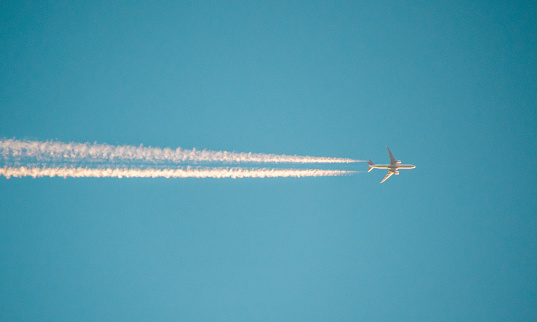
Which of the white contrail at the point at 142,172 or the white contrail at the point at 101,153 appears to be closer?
the white contrail at the point at 142,172

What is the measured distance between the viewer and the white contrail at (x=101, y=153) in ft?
43.0

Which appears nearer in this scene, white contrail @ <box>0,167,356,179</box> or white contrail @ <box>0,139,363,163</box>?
white contrail @ <box>0,167,356,179</box>

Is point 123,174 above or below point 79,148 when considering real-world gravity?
below

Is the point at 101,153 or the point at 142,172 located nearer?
the point at 101,153

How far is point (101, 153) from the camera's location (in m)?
14.5

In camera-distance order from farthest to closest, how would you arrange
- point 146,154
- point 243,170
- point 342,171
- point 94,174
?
point 342,171
point 243,170
point 146,154
point 94,174

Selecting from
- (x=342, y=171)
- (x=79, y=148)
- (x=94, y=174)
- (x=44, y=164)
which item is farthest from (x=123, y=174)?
(x=342, y=171)

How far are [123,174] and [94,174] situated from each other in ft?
4.12

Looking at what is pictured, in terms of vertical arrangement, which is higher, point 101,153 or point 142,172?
point 101,153

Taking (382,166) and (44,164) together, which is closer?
(44,164)

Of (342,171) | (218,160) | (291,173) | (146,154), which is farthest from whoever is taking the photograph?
(342,171)

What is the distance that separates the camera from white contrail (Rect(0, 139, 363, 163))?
43.0 feet

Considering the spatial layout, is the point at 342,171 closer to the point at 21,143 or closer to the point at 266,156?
the point at 266,156

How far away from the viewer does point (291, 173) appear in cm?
2047
